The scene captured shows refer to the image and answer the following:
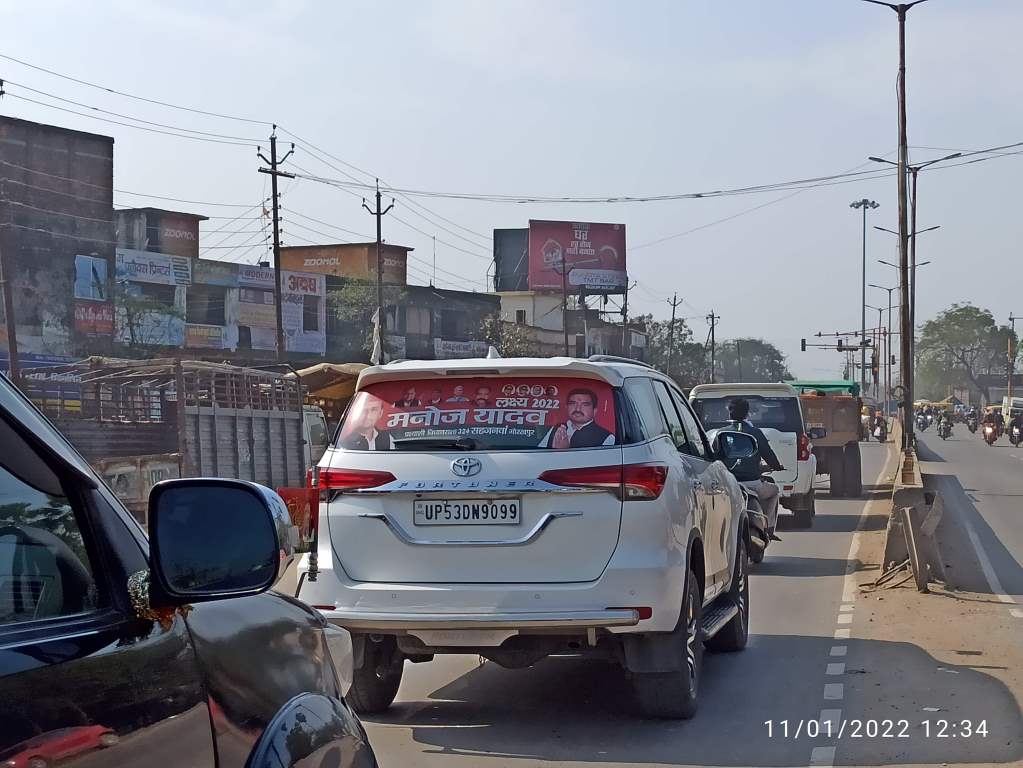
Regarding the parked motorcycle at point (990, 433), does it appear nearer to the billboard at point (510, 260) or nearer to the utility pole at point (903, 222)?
the utility pole at point (903, 222)

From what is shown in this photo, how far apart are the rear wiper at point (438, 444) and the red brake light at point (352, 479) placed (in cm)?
17

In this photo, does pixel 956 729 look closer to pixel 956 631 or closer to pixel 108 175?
pixel 956 631

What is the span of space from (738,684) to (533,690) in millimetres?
1166

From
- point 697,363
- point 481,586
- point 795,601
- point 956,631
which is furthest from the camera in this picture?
point 697,363

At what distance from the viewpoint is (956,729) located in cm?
643

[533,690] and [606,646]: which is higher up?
[606,646]

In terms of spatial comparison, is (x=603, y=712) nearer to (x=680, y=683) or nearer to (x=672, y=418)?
(x=680, y=683)

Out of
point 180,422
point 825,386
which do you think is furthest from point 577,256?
point 180,422

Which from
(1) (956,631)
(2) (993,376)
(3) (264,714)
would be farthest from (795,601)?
(2) (993,376)

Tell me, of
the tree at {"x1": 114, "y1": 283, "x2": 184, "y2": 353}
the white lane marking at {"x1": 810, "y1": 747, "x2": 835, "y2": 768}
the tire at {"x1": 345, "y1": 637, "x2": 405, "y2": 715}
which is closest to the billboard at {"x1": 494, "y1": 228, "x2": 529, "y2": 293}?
the tree at {"x1": 114, "y1": 283, "x2": 184, "y2": 353}

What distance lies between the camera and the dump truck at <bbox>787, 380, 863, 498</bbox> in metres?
24.1

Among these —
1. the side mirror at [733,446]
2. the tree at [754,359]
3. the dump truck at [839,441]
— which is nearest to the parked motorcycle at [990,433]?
the dump truck at [839,441]

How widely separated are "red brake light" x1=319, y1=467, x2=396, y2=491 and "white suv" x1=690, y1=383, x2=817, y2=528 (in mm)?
11631

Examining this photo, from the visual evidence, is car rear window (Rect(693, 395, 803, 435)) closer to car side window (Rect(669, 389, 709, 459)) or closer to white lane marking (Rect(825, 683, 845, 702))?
car side window (Rect(669, 389, 709, 459))
